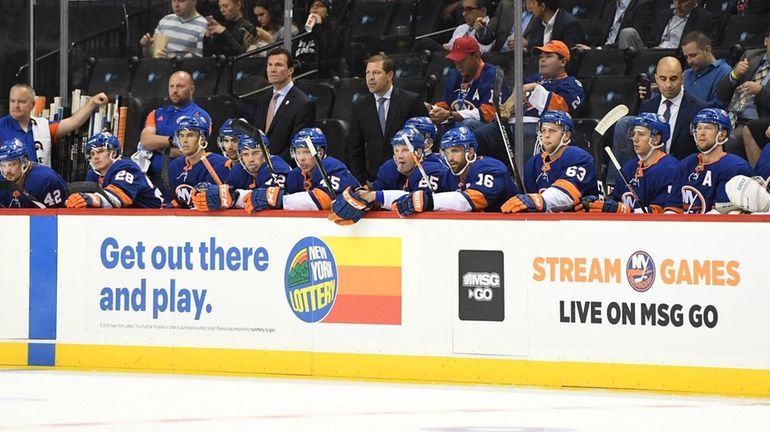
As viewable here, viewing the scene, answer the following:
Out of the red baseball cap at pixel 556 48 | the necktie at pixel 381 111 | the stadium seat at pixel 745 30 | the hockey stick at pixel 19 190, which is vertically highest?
the stadium seat at pixel 745 30

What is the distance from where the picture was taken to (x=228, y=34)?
12.9 meters

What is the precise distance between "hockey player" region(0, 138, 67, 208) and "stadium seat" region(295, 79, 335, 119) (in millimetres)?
2353

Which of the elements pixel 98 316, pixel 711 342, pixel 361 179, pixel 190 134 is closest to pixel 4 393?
pixel 98 316

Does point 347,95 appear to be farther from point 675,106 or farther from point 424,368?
point 424,368

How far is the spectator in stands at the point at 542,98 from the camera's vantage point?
1057 centimetres

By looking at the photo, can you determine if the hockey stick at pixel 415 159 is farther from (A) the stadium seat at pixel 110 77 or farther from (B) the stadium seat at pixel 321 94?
(A) the stadium seat at pixel 110 77

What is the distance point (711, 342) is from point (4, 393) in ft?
12.8

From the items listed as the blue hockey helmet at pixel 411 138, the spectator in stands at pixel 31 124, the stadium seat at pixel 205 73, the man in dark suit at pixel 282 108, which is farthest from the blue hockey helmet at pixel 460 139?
the stadium seat at pixel 205 73

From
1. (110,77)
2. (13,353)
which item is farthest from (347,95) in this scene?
(13,353)

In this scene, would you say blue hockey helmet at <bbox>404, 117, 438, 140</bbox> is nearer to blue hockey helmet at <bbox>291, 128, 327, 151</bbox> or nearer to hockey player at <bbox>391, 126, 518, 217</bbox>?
hockey player at <bbox>391, 126, 518, 217</bbox>

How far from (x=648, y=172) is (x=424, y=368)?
178cm

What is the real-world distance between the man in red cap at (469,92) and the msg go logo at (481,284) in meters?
1.87

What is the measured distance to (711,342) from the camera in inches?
337

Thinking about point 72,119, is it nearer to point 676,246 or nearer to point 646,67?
point 646,67
